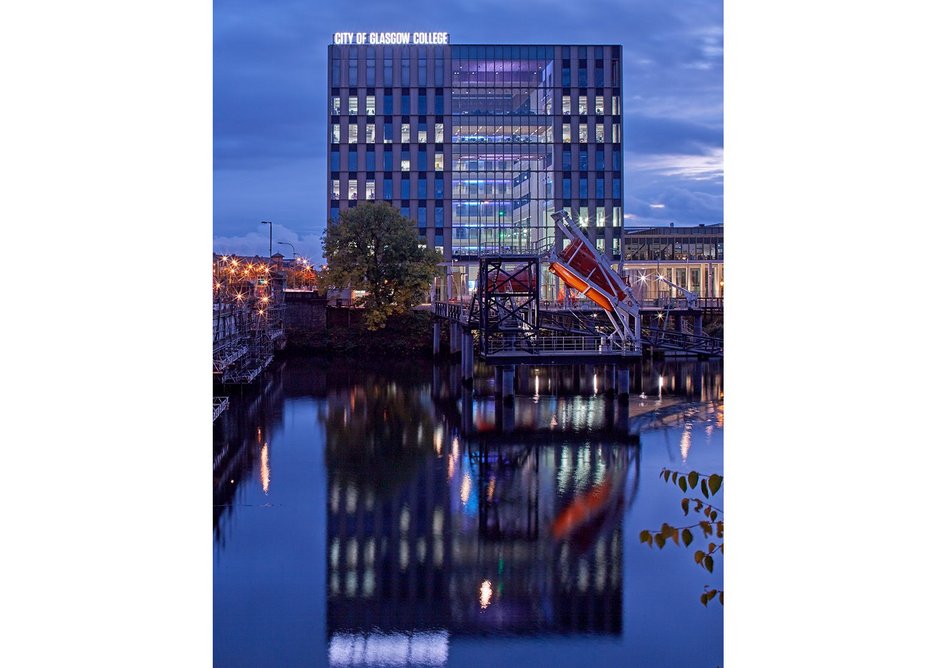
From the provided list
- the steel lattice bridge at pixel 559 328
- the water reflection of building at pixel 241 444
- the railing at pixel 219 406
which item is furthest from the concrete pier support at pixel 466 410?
the railing at pixel 219 406

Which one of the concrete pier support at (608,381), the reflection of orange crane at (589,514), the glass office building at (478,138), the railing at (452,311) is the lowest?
the reflection of orange crane at (589,514)

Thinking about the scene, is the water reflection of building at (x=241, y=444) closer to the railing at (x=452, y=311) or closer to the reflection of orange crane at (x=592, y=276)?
the railing at (x=452, y=311)

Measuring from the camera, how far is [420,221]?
6519 centimetres

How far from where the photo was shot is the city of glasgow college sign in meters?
65.1

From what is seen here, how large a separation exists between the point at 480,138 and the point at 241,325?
33228mm

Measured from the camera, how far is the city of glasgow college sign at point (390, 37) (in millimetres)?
65062

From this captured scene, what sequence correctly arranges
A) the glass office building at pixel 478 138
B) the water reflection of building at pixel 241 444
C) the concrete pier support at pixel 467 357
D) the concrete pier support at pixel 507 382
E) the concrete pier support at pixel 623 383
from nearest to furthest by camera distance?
the water reflection of building at pixel 241 444 → the concrete pier support at pixel 507 382 → the concrete pier support at pixel 623 383 → the concrete pier support at pixel 467 357 → the glass office building at pixel 478 138

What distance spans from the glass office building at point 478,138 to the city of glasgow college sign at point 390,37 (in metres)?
0.41

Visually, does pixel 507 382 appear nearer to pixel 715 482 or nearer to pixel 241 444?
pixel 241 444

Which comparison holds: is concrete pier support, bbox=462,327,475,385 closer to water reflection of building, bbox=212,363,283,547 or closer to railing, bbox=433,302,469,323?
railing, bbox=433,302,469,323

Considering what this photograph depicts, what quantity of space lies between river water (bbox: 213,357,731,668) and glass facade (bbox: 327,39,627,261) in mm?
38385

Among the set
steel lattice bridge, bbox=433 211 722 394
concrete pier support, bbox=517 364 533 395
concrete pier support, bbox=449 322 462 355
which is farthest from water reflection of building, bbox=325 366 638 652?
concrete pier support, bbox=449 322 462 355
